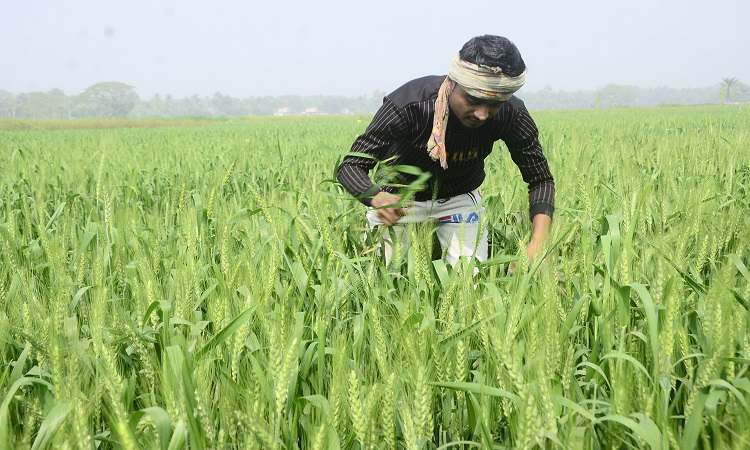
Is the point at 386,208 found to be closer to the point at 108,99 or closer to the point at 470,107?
the point at 470,107

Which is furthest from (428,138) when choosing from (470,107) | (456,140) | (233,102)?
(233,102)

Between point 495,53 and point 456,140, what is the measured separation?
17.6 inches

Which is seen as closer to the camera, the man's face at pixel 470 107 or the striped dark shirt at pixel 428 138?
the man's face at pixel 470 107

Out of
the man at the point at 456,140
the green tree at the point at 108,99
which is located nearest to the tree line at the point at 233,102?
the green tree at the point at 108,99

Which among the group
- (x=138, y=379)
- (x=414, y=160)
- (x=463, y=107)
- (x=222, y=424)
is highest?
(x=463, y=107)

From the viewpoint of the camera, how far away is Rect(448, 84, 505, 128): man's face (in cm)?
216

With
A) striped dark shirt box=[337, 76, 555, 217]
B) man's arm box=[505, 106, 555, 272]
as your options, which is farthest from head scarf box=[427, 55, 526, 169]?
man's arm box=[505, 106, 555, 272]

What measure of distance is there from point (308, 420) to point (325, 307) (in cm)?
41

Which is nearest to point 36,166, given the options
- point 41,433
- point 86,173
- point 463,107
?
point 86,173

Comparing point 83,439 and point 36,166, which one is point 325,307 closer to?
point 83,439

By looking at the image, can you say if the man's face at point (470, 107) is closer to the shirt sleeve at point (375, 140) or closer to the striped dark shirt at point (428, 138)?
the striped dark shirt at point (428, 138)

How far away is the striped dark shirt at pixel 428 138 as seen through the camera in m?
2.44

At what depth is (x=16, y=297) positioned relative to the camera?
5.64 ft

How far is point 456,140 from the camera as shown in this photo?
247cm
